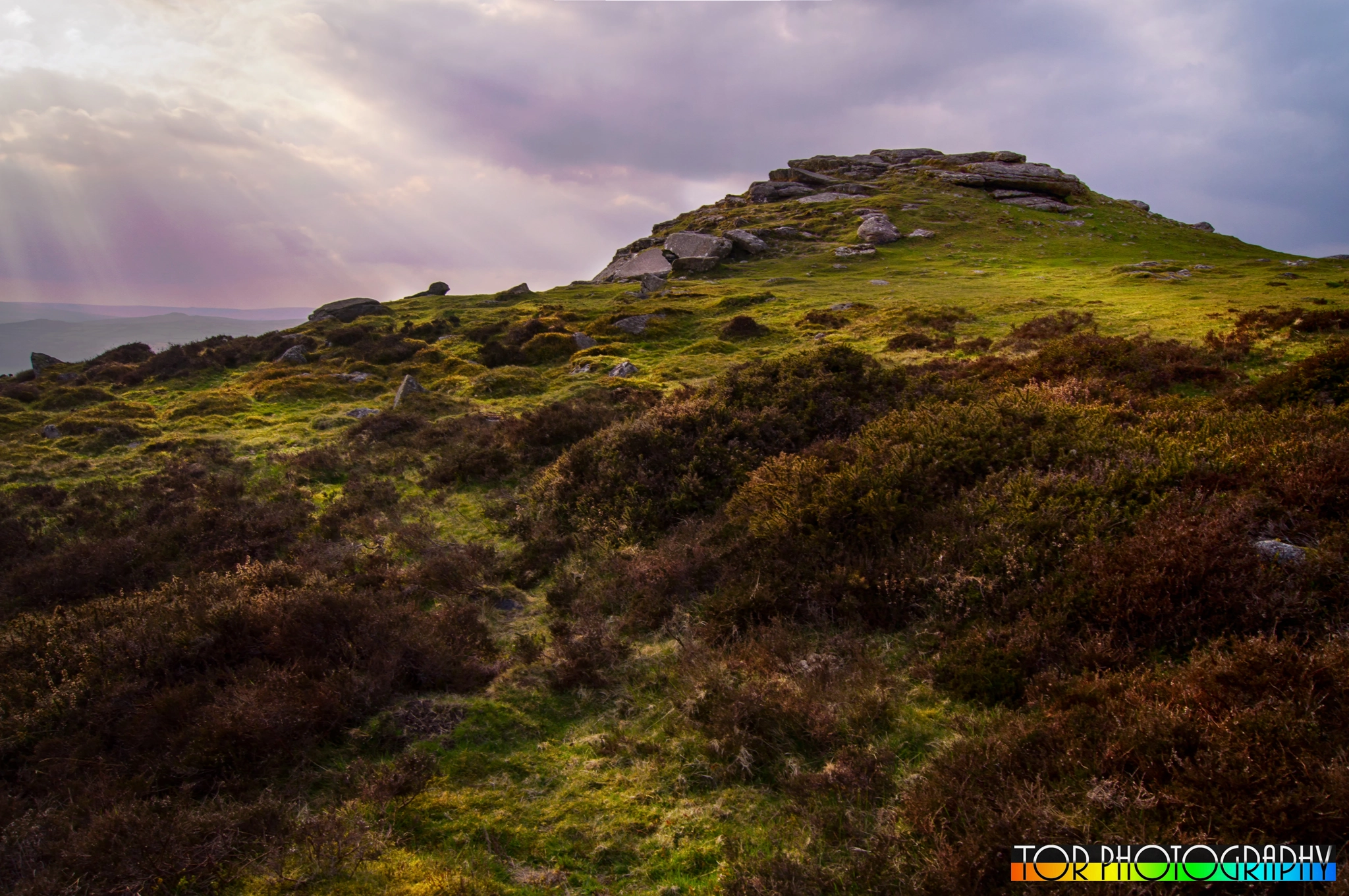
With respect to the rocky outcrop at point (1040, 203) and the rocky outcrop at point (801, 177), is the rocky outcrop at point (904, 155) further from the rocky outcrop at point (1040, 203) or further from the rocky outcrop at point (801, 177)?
the rocky outcrop at point (1040, 203)

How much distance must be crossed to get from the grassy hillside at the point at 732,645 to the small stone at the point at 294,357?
70.4ft

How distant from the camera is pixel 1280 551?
547 cm

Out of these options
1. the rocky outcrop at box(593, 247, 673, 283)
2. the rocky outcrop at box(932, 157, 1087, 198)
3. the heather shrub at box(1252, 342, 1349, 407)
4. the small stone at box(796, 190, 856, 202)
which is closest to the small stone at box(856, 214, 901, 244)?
the small stone at box(796, 190, 856, 202)

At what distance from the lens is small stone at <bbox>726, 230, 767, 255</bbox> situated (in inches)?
2208

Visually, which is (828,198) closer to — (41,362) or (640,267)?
(640,267)

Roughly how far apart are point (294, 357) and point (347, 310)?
17.0 m

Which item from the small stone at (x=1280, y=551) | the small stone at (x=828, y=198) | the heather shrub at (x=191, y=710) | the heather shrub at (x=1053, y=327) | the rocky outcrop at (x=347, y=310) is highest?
the small stone at (x=828, y=198)

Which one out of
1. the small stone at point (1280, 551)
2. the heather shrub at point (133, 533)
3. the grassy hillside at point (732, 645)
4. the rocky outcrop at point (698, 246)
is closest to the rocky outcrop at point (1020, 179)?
the rocky outcrop at point (698, 246)

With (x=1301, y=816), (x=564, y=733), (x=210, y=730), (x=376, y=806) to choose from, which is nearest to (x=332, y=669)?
(x=210, y=730)

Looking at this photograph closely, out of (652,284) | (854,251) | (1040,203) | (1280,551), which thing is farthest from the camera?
(1040,203)

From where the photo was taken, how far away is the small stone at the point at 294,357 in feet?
114

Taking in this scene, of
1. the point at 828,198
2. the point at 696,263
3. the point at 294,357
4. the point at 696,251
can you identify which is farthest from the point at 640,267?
the point at 828,198

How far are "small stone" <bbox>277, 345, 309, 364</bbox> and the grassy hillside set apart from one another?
70.4 ft

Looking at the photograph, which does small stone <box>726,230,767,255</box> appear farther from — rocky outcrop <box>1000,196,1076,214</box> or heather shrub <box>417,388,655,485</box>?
heather shrub <box>417,388,655,485</box>
